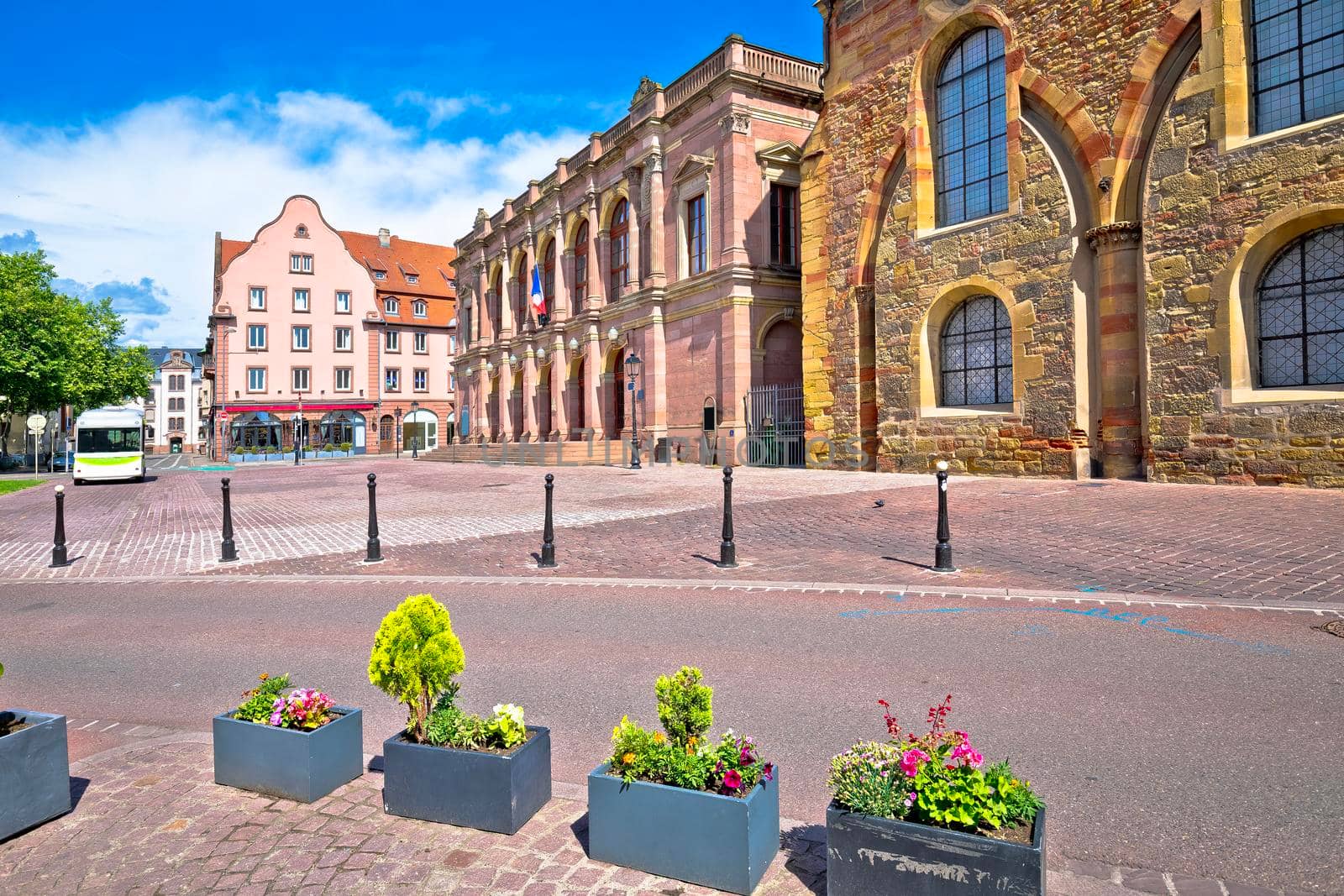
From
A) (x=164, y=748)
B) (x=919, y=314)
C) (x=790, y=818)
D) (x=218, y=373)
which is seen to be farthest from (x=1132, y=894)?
(x=218, y=373)

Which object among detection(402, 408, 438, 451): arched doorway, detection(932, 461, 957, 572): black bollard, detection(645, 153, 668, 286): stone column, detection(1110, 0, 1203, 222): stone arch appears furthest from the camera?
detection(402, 408, 438, 451): arched doorway

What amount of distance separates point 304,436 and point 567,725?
63.9 metres

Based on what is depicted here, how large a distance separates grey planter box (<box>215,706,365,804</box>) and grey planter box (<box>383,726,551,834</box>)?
370 millimetres

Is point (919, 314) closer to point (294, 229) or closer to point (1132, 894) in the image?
point (1132, 894)

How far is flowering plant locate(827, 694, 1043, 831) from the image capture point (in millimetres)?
2420

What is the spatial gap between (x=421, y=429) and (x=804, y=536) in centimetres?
Answer: 5964

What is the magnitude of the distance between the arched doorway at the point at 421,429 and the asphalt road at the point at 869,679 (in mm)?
59225

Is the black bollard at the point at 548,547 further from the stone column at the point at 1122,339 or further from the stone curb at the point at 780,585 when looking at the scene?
the stone column at the point at 1122,339

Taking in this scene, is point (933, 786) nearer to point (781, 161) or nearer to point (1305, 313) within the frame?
point (1305, 313)

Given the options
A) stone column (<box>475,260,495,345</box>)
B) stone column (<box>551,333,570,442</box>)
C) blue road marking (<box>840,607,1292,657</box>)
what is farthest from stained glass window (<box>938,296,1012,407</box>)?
stone column (<box>475,260,495,345</box>)

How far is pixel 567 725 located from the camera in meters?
4.47

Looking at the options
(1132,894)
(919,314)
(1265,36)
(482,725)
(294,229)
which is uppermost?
(294,229)

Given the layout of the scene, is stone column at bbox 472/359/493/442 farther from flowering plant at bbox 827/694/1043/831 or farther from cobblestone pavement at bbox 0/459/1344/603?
flowering plant at bbox 827/694/1043/831

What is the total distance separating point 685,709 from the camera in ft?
9.92
